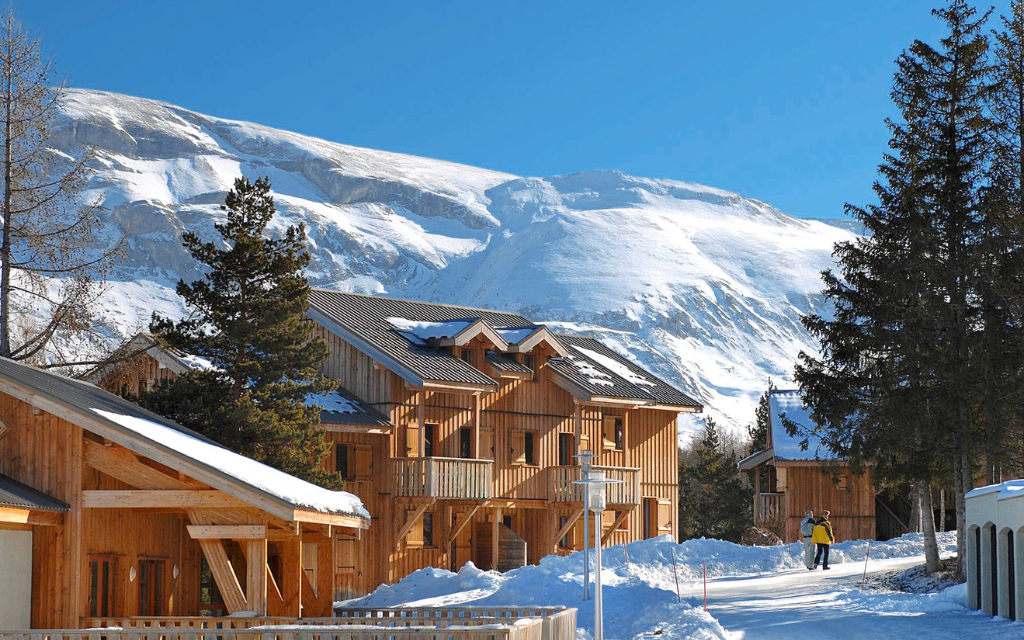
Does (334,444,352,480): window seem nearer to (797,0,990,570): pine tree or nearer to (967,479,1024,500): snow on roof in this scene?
(797,0,990,570): pine tree

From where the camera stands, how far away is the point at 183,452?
57.8 feet

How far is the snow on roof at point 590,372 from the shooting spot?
44.3m

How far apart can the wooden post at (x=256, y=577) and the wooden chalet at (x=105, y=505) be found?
0.04ft

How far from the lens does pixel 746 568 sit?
128 ft

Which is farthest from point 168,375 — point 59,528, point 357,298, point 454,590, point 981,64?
point 981,64

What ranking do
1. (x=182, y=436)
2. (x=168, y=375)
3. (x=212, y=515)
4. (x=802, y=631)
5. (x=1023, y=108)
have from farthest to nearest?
(x=168, y=375) < (x=1023, y=108) < (x=802, y=631) < (x=182, y=436) < (x=212, y=515)

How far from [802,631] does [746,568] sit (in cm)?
1642

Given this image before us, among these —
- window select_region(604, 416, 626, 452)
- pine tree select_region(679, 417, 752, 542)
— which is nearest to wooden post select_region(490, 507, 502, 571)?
window select_region(604, 416, 626, 452)

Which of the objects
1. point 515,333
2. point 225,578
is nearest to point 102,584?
point 225,578

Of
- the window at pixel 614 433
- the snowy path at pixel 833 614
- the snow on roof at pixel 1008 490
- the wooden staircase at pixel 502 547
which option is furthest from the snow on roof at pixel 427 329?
the snow on roof at pixel 1008 490

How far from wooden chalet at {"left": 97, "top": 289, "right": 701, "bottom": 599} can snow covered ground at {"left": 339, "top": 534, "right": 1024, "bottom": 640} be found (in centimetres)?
364

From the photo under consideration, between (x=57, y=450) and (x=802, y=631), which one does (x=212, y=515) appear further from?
(x=802, y=631)

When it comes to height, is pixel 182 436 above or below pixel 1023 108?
below

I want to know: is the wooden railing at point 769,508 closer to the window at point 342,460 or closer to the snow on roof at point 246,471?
the window at point 342,460
